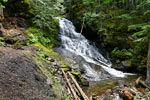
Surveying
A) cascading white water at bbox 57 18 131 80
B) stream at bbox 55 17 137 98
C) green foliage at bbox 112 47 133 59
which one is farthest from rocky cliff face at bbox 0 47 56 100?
green foliage at bbox 112 47 133 59

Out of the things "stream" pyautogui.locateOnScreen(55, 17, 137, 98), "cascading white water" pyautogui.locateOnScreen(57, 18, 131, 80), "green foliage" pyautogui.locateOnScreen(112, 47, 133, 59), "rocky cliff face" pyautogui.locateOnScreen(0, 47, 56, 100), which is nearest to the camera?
"rocky cliff face" pyautogui.locateOnScreen(0, 47, 56, 100)

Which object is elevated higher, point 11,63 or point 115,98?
point 11,63

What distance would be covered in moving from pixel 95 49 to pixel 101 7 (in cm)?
679

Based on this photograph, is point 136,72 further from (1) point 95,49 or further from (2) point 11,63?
(2) point 11,63

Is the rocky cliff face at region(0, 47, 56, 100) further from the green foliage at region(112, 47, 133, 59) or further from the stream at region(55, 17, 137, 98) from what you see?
the green foliage at region(112, 47, 133, 59)

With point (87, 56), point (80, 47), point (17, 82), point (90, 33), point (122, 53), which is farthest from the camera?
point (90, 33)

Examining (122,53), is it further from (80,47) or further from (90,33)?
(90,33)

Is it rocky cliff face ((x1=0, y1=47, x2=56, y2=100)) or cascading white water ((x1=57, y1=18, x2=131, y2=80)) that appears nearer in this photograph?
rocky cliff face ((x1=0, y1=47, x2=56, y2=100))

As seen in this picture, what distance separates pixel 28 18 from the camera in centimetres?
1270

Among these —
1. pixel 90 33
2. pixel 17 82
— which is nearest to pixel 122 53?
pixel 90 33

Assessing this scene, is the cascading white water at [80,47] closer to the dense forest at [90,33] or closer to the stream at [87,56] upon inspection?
the stream at [87,56]

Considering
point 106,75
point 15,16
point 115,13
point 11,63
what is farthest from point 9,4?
point 115,13

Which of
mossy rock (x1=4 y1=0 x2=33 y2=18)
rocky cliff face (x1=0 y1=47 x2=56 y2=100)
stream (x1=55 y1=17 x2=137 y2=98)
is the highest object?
mossy rock (x1=4 y1=0 x2=33 y2=18)

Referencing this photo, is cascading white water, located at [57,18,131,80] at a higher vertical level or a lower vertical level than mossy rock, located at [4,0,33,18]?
lower
